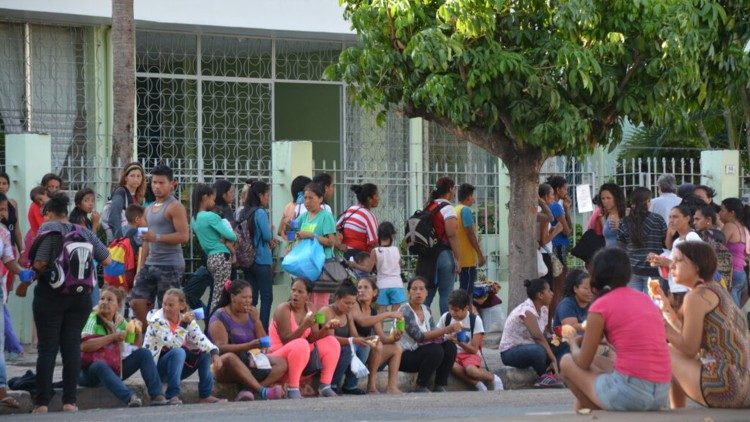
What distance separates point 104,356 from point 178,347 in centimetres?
57

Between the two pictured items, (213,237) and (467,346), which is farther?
(213,237)

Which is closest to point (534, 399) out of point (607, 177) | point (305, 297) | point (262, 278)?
point (305, 297)

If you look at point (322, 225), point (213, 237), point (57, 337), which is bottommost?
point (57, 337)

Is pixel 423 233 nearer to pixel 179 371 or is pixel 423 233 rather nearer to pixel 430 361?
pixel 430 361

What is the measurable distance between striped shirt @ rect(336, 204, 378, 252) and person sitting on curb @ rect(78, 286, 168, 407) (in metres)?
3.84

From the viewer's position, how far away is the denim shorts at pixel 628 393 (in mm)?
8719

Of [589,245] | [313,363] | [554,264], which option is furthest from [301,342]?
[554,264]

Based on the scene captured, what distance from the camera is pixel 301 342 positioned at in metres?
12.2

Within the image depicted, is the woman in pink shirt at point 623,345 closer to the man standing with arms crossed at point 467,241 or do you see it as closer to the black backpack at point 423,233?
the black backpack at point 423,233

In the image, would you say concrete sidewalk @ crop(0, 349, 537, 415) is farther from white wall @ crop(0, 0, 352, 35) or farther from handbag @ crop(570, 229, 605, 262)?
white wall @ crop(0, 0, 352, 35)

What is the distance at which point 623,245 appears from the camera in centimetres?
A: 1466

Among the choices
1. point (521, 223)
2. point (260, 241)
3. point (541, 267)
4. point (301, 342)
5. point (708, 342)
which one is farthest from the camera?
point (541, 267)

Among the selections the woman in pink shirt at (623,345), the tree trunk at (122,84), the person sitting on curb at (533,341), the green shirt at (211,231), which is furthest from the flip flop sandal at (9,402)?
the tree trunk at (122,84)

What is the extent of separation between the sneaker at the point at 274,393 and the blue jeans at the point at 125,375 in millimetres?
964
